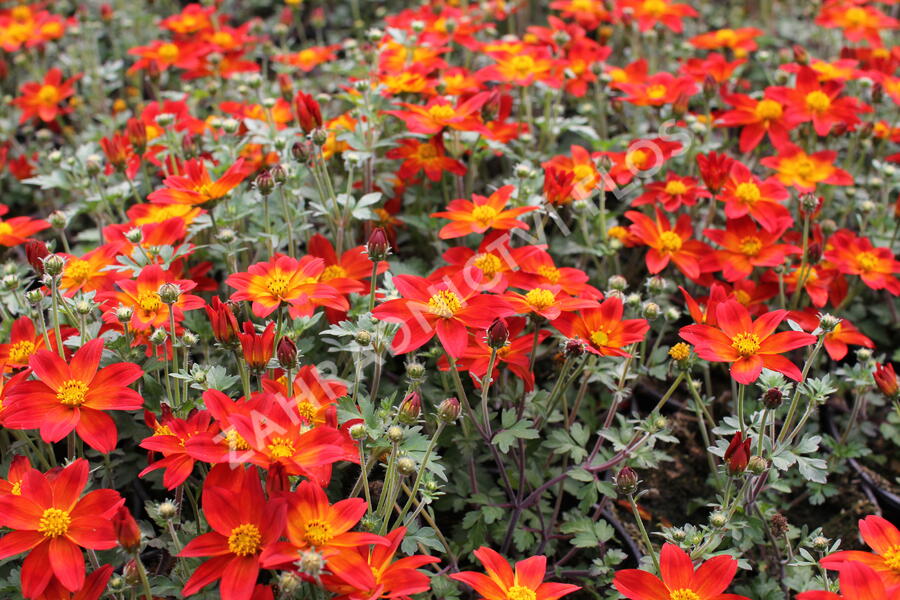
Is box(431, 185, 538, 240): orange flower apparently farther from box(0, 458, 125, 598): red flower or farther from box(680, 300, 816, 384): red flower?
box(0, 458, 125, 598): red flower

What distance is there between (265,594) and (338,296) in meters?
0.69

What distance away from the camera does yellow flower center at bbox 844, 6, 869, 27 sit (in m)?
3.37

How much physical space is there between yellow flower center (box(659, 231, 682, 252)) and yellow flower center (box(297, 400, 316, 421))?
1.18 metres

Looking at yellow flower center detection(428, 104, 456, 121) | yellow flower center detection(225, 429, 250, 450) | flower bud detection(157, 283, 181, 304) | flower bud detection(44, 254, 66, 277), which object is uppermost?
flower bud detection(44, 254, 66, 277)

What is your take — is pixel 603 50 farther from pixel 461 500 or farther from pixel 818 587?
pixel 818 587

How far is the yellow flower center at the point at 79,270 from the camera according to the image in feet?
6.98

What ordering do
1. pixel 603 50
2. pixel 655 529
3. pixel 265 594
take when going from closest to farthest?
pixel 265 594 < pixel 655 529 < pixel 603 50

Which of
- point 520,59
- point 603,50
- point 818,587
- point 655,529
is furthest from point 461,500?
point 603,50

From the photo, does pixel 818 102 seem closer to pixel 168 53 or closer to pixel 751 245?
pixel 751 245

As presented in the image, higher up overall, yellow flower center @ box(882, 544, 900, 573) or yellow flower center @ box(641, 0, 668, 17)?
yellow flower center @ box(641, 0, 668, 17)

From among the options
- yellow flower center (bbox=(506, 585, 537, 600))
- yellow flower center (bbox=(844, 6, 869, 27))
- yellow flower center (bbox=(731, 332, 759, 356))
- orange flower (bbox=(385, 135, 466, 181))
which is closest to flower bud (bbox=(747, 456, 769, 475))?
yellow flower center (bbox=(731, 332, 759, 356))

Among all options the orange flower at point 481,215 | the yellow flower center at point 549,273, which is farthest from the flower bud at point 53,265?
the yellow flower center at point 549,273

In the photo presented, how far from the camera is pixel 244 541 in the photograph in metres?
1.48

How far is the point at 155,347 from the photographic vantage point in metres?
2.01
